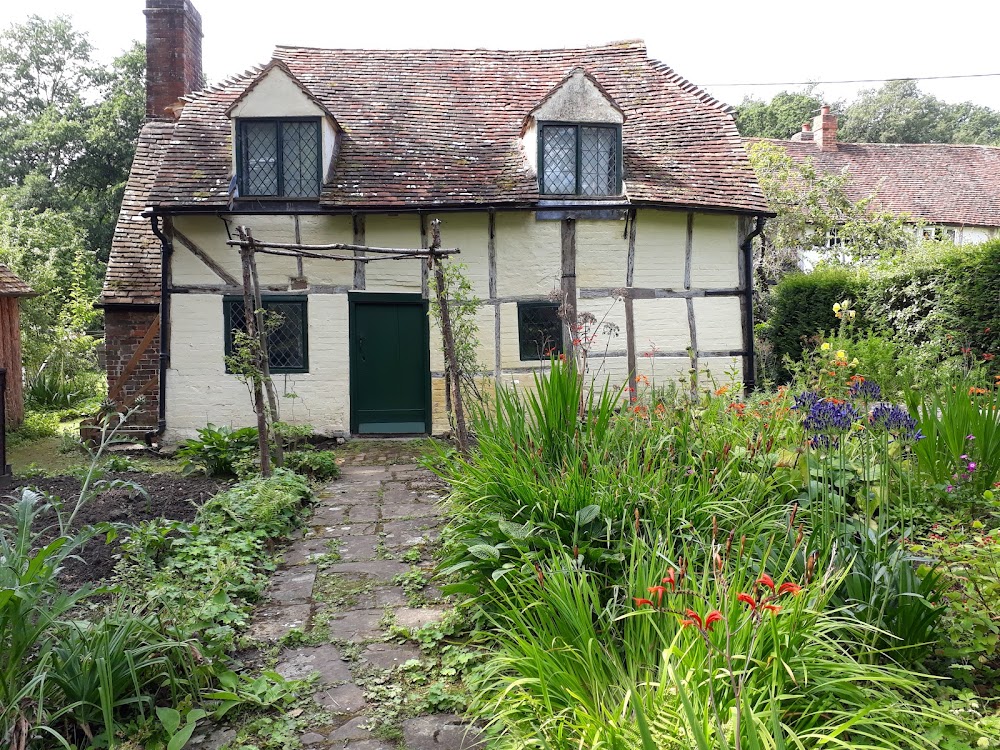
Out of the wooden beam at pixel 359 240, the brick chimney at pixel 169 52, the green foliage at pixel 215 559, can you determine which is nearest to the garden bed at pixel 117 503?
the green foliage at pixel 215 559

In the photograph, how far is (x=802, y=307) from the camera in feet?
38.0

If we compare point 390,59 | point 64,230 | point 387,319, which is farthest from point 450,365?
point 64,230

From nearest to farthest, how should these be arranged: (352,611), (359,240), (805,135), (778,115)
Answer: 1. (352,611)
2. (359,240)
3. (805,135)
4. (778,115)

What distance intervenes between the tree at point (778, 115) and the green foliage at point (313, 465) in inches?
1424

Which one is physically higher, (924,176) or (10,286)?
(924,176)

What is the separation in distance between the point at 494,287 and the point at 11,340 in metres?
8.81

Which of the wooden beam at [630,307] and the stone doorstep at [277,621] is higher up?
the wooden beam at [630,307]

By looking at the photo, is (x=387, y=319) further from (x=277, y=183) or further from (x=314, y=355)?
(x=277, y=183)

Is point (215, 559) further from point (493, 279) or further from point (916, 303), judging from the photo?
point (916, 303)

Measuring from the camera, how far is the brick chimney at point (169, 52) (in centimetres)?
1191

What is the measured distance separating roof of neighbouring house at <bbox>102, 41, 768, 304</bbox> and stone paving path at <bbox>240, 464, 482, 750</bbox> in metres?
5.17

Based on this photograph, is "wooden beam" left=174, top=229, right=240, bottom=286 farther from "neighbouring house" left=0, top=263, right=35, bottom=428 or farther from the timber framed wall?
"neighbouring house" left=0, top=263, right=35, bottom=428

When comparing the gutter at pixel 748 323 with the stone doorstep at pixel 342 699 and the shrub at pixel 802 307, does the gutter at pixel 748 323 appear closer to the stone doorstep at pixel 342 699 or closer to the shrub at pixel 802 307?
the shrub at pixel 802 307

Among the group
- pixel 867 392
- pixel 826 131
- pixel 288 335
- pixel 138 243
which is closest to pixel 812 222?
pixel 288 335
